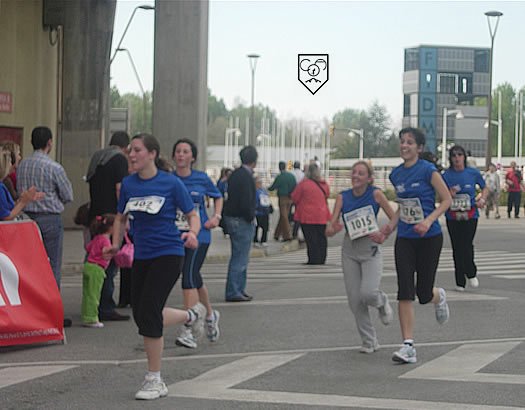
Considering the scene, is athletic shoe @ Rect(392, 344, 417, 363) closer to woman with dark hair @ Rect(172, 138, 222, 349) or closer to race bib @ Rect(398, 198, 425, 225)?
race bib @ Rect(398, 198, 425, 225)

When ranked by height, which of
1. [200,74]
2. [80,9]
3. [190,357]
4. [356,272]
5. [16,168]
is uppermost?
[80,9]

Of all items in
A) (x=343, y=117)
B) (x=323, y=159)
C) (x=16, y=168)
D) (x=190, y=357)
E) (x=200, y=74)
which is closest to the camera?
(x=190, y=357)

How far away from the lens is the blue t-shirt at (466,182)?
1580 cm

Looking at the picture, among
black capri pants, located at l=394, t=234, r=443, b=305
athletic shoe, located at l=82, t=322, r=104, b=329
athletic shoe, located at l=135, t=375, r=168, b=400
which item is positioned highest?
black capri pants, located at l=394, t=234, r=443, b=305

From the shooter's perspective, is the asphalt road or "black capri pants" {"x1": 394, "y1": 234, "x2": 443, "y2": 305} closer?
the asphalt road

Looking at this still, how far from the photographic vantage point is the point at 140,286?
28.8 feet

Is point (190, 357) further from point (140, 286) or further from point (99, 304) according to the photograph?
point (99, 304)

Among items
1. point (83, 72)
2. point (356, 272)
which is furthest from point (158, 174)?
point (83, 72)

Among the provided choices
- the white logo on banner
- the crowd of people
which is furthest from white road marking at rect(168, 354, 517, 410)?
the white logo on banner

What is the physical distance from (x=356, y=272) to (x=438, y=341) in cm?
111

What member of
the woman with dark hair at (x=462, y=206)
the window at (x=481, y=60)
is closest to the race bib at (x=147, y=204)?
the woman with dark hair at (x=462, y=206)

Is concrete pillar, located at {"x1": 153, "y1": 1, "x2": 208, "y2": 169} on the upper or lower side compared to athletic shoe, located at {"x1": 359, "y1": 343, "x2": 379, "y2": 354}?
upper

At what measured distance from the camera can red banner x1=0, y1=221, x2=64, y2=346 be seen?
1050 centimetres

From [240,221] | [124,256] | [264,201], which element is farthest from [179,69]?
[124,256]
